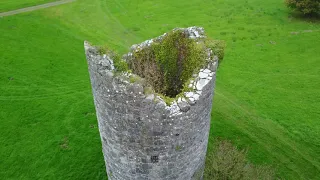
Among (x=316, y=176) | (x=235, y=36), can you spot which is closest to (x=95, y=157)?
(x=316, y=176)

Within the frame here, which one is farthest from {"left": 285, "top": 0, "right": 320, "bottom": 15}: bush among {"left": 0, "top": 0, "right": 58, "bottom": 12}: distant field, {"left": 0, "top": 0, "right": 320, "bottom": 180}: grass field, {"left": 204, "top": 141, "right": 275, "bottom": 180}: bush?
{"left": 0, "top": 0, "right": 58, "bottom": 12}: distant field

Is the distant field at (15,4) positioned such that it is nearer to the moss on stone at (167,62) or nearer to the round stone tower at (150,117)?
the moss on stone at (167,62)

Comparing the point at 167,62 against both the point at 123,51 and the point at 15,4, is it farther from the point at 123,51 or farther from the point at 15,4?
the point at 15,4

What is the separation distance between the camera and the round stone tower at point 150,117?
790 cm

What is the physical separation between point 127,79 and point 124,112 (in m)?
0.95

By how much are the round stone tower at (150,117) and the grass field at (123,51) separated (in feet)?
22.9

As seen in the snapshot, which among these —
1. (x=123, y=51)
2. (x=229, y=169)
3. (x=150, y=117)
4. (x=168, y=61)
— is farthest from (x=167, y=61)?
(x=123, y=51)

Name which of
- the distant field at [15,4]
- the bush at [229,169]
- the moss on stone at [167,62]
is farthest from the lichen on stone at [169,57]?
the distant field at [15,4]

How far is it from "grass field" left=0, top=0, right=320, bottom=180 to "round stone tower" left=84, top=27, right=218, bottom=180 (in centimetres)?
699

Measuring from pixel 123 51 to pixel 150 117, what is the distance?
58.4 ft

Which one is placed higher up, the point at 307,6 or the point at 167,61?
the point at 167,61

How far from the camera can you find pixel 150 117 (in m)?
8.04

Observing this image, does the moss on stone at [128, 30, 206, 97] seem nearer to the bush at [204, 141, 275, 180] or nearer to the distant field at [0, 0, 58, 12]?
the bush at [204, 141, 275, 180]

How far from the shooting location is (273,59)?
25047 millimetres
